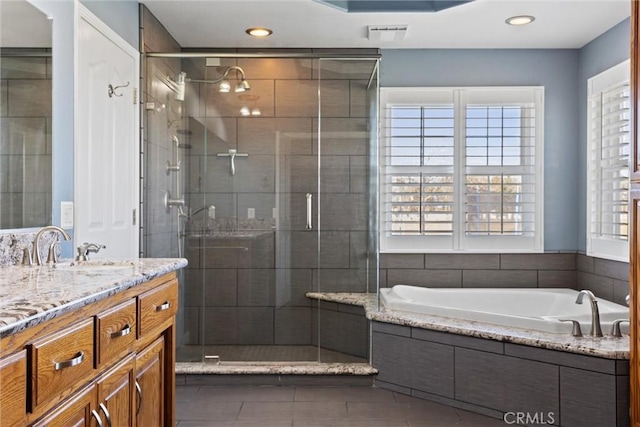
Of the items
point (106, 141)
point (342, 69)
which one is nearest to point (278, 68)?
point (342, 69)

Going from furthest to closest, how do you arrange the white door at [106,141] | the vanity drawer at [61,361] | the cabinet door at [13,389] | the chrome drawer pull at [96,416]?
1. the white door at [106,141]
2. the chrome drawer pull at [96,416]
3. the vanity drawer at [61,361]
4. the cabinet door at [13,389]

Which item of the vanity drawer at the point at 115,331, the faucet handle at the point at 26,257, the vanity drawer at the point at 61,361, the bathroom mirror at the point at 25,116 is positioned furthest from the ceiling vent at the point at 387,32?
the vanity drawer at the point at 61,361

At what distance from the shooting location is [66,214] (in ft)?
8.10

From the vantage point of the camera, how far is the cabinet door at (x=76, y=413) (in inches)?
46.1

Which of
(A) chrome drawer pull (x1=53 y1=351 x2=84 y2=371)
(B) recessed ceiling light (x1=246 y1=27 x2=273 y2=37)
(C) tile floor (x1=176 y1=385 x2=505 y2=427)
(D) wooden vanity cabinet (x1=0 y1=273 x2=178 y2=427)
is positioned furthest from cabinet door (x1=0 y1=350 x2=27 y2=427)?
(B) recessed ceiling light (x1=246 y1=27 x2=273 y2=37)

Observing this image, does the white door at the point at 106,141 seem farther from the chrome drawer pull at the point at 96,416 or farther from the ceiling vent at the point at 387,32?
the ceiling vent at the point at 387,32

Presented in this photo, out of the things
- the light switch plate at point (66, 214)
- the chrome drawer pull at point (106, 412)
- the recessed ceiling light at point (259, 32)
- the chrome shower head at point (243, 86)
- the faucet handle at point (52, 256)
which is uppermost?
the recessed ceiling light at point (259, 32)

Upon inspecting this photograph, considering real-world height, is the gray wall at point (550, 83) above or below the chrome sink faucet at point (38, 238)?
above

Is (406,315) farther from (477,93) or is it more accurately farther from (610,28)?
(610,28)

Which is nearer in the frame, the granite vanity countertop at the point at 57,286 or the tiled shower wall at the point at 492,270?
the granite vanity countertop at the point at 57,286

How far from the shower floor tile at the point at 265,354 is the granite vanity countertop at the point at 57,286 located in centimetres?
165

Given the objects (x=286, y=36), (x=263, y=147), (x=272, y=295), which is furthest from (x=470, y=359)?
(x=286, y=36)

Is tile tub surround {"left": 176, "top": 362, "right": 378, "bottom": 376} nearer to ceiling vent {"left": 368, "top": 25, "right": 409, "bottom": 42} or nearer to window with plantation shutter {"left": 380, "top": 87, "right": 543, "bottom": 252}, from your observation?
window with plantation shutter {"left": 380, "top": 87, "right": 543, "bottom": 252}

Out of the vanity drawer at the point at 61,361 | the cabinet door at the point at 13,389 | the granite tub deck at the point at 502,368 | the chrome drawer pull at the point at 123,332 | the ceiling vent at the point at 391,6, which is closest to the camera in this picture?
the cabinet door at the point at 13,389
